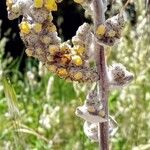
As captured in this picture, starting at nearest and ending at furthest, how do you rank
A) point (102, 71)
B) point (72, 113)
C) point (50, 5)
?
1. point (50, 5)
2. point (102, 71)
3. point (72, 113)

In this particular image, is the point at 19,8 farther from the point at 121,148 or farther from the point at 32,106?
the point at 32,106

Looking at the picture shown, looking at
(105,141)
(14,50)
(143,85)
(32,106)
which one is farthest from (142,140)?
(14,50)

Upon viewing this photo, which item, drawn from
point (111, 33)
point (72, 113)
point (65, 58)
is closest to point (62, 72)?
point (65, 58)

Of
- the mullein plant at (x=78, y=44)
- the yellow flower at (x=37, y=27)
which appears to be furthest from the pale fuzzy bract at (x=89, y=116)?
the yellow flower at (x=37, y=27)

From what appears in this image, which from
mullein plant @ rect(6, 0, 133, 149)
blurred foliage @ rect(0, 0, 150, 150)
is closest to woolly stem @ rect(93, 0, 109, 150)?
mullein plant @ rect(6, 0, 133, 149)

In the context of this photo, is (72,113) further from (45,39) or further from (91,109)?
(45,39)

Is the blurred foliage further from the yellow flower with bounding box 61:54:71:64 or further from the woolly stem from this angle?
the yellow flower with bounding box 61:54:71:64

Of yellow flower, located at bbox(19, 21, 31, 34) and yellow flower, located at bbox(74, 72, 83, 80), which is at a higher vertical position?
yellow flower, located at bbox(19, 21, 31, 34)
